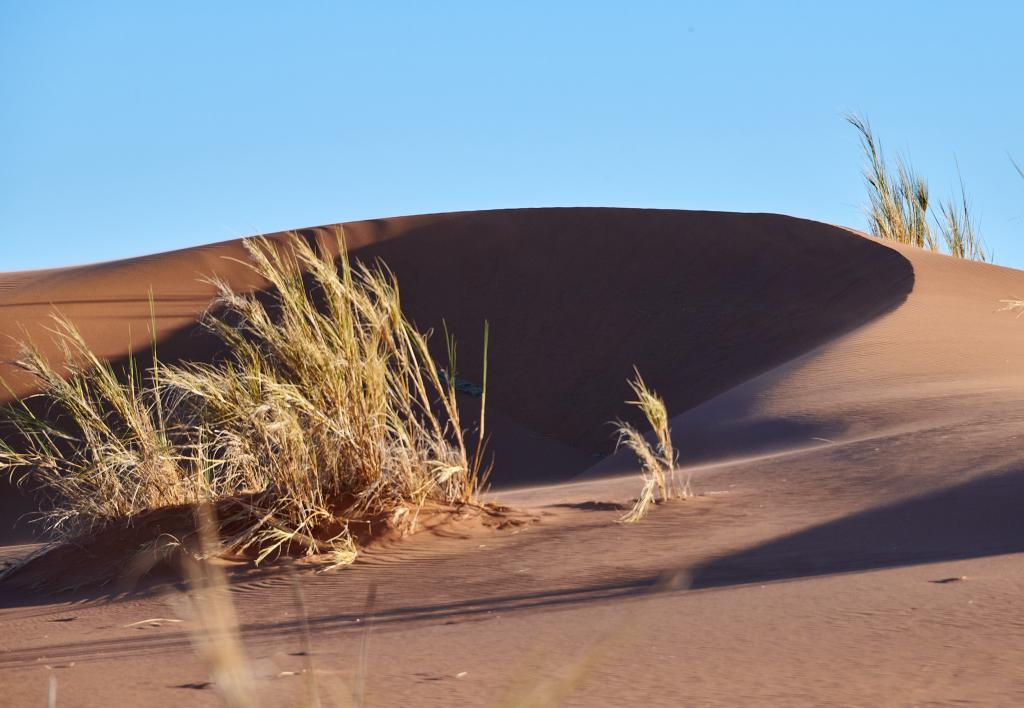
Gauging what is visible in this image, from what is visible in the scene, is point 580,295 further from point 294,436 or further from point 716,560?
point 716,560

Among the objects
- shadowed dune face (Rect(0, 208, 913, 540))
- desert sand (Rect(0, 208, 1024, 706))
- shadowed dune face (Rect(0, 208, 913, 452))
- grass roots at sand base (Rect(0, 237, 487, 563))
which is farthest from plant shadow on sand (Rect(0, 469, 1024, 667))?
shadowed dune face (Rect(0, 208, 913, 452))

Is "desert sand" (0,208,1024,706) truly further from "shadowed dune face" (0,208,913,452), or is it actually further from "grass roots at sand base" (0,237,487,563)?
"grass roots at sand base" (0,237,487,563)

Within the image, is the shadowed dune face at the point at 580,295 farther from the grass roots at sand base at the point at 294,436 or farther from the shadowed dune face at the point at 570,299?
the grass roots at sand base at the point at 294,436

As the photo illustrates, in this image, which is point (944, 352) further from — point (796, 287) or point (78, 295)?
point (78, 295)

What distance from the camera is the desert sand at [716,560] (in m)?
3.75

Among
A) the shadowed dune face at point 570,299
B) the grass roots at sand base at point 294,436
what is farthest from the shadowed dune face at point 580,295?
the grass roots at sand base at point 294,436

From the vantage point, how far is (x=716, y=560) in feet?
19.8

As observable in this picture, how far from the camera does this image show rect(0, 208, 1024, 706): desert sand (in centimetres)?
375

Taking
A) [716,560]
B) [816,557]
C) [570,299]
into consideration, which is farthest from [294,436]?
[570,299]

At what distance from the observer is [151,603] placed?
6285mm

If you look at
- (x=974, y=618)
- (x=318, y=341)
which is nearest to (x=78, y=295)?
(x=318, y=341)

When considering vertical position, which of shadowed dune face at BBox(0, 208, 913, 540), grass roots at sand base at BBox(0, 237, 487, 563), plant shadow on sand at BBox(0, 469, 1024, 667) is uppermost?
shadowed dune face at BBox(0, 208, 913, 540)

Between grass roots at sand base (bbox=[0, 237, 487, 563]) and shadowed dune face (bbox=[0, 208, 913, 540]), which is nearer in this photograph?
grass roots at sand base (bbox=[0, 237, 487, 563])

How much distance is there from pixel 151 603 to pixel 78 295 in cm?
1699
